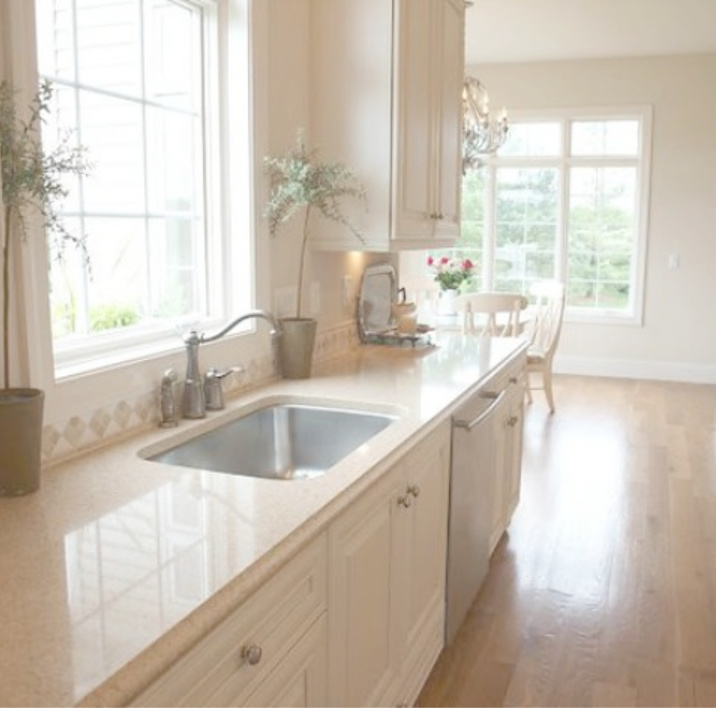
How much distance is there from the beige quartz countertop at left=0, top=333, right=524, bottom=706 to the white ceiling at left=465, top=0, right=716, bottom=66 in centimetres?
437

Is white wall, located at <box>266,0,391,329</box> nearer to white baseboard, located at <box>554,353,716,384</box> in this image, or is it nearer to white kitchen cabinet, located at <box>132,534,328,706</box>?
white kitchen cabinet, located at <box>132,534,328,706</box>

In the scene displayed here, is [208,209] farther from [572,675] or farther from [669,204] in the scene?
[669,204]

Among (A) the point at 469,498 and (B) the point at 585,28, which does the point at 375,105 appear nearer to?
(A) the point at 469,498

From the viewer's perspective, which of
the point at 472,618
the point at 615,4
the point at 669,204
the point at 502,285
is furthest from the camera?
the point at 502,285

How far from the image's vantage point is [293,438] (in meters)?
2.34

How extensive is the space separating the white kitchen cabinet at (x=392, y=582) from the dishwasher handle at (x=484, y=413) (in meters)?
0.08

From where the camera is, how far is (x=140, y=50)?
220cm

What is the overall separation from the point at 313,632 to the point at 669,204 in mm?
6584

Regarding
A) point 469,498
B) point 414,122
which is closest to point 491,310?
point 414,122

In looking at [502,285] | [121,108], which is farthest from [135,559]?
[502,285]

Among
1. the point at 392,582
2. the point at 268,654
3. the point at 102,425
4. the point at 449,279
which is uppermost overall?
the point at 449,279

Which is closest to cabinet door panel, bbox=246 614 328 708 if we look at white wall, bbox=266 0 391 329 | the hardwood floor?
the hardwood floor

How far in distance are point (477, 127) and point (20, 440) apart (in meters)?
3.47

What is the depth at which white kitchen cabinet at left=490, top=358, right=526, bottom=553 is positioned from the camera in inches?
122
